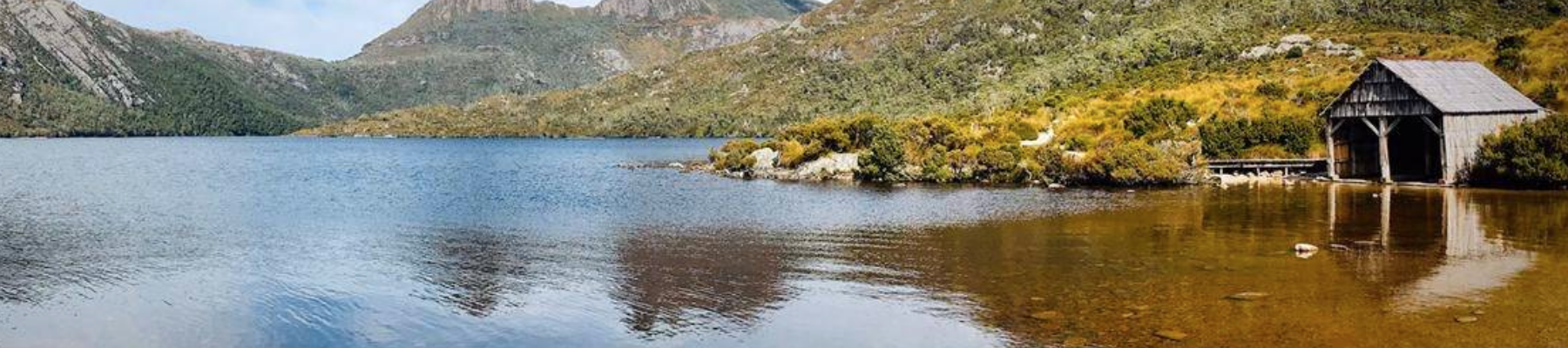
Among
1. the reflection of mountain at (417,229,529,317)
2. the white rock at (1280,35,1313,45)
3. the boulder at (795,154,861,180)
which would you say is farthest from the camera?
the white rock at (1280,35,1313,45)

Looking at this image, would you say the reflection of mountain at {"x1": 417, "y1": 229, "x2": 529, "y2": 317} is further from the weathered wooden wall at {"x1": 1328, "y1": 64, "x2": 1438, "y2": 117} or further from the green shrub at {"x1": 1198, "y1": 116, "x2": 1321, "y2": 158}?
the green shrub at {"x1": 1198, "y1": 116, "x2": 1321, "y2": 158}

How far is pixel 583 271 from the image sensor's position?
27562 mm

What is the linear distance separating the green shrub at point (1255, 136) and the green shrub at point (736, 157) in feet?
113

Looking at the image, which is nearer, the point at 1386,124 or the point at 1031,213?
the point at 1031,213

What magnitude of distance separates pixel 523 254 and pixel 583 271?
4.50m

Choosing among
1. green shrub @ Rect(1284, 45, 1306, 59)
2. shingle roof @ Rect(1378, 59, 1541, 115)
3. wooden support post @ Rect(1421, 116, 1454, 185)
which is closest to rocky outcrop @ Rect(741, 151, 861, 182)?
shingle roof @ Rect(1378, 59, 1541, 115)

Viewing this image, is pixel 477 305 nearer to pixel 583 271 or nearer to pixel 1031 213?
pixel 583 271

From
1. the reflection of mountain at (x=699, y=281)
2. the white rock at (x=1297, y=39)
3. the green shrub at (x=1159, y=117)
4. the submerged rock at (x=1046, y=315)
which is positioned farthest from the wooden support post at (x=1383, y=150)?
the white rock at (x=1297, y=39)

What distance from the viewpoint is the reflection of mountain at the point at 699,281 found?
68.5 feet

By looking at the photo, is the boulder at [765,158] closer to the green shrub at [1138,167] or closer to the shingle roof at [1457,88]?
the green shrub at [1138,167]

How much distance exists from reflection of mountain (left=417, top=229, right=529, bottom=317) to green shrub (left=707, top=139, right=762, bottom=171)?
47.8 metres

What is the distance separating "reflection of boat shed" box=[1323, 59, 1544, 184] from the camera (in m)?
49.1

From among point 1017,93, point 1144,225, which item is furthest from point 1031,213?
point 1017,93

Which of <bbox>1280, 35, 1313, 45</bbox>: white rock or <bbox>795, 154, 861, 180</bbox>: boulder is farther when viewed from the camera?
<bbox>1280, 35, 1313, 45</bbox>: white rock
